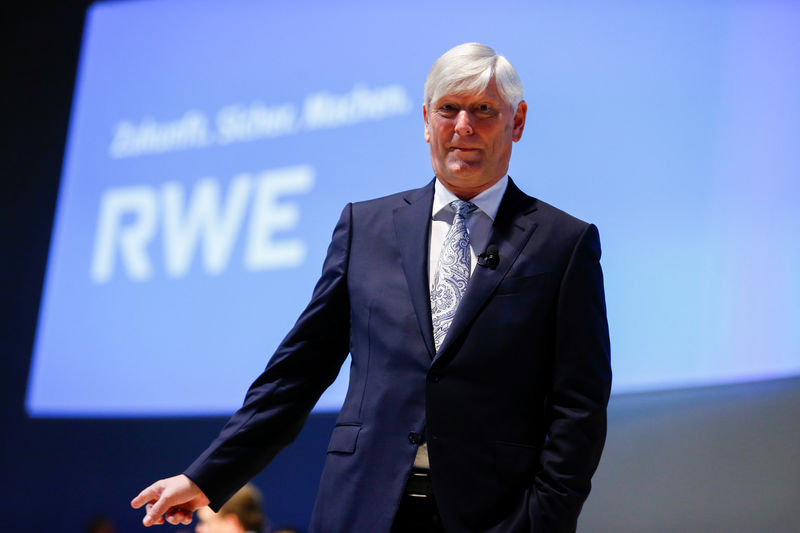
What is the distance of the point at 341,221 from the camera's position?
1.70 meters

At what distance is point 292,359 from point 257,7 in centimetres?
339

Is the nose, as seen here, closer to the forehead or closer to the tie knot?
the forehead

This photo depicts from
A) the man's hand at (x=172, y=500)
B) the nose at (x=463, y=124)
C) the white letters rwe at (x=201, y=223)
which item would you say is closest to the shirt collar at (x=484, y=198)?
the nose at (x=463, y=124)

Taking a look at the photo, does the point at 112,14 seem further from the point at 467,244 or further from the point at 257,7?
the point at 467,244

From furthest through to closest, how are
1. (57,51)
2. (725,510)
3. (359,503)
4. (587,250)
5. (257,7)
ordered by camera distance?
(57,51)
(257,7)
(725,510)
(587,250)
(359,503)

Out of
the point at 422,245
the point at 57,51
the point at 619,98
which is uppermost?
the point at 57,51

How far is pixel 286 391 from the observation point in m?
1.58

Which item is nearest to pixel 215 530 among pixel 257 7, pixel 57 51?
pixel 257 7

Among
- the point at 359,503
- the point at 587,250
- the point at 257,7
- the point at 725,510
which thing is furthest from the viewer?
the point at 257,7

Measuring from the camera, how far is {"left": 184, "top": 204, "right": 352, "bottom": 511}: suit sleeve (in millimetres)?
1535

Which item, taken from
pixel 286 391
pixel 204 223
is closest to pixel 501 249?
pixel 286 391

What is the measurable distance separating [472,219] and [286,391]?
454 mm

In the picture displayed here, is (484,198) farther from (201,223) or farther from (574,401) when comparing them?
(201,223)

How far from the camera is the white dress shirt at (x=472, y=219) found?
5.10 ft
